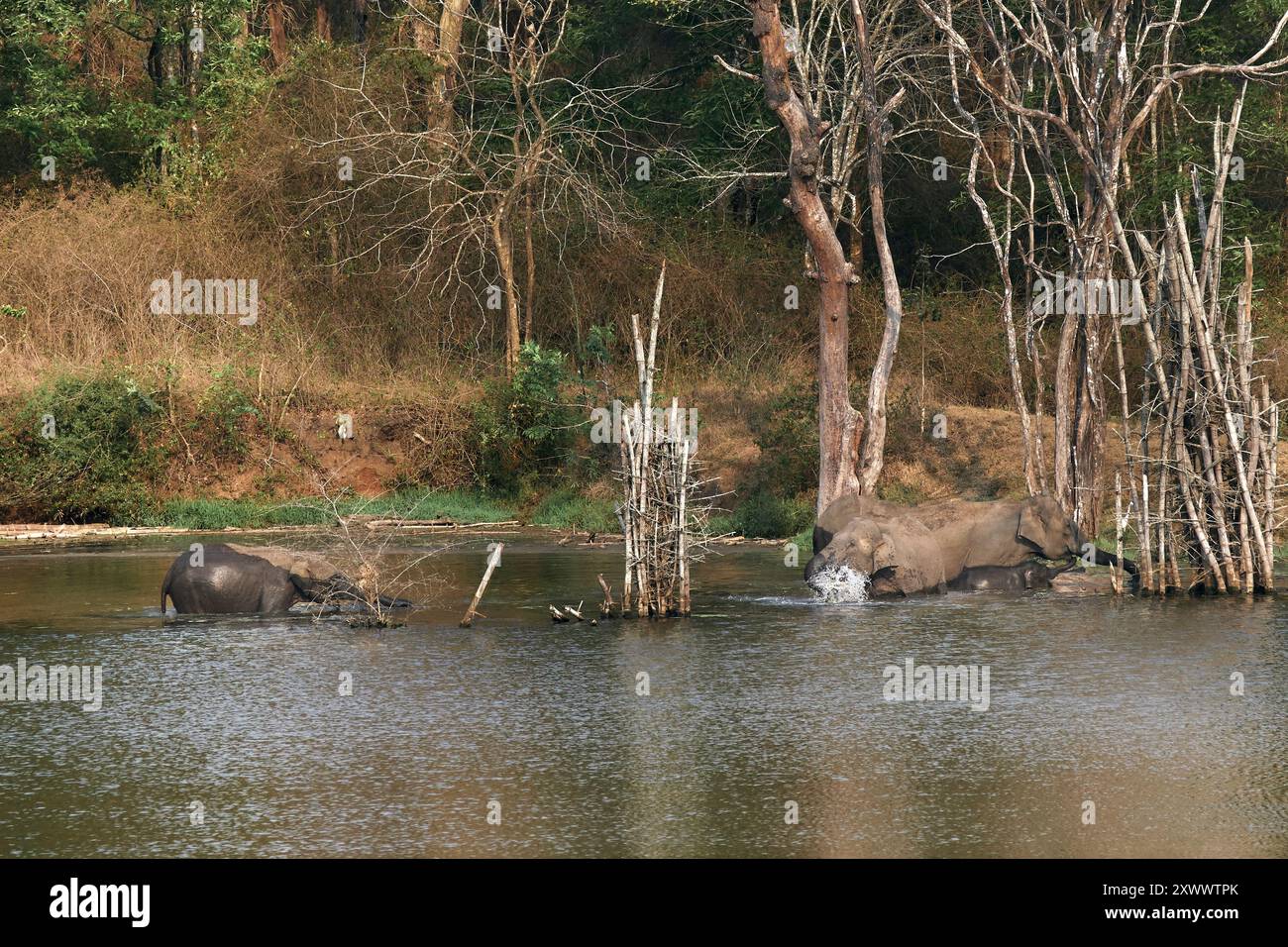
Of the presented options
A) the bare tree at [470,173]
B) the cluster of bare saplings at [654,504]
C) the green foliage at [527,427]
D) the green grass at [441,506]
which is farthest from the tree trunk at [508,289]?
the cluster of bare saplings at [654,504]

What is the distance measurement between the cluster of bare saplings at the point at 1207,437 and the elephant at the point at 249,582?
713cm

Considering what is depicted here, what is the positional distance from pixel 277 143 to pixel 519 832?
22946 millimetres

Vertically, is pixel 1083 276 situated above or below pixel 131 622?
above

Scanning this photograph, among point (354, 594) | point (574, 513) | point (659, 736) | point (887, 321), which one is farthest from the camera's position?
point (574, 513)

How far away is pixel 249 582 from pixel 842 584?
17.8 feet

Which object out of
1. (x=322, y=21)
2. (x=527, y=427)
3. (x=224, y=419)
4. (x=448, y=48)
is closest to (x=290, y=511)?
(x=224, y=419)

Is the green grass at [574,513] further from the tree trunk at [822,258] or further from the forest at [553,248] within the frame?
the tree trunk at [822,258]

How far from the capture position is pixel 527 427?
23891 mm

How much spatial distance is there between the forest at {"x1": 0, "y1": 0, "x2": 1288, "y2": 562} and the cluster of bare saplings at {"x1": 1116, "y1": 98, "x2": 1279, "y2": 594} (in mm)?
3288

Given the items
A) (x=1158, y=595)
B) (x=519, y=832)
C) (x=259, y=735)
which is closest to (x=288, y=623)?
(x=259, y=735)

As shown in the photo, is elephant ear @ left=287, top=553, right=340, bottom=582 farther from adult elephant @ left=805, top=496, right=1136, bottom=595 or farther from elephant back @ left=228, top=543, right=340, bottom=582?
adult elephant @ left=805, top=496, right=1136, bottom=595

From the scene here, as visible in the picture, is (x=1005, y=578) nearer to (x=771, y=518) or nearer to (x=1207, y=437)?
(x=1207, y=437)
